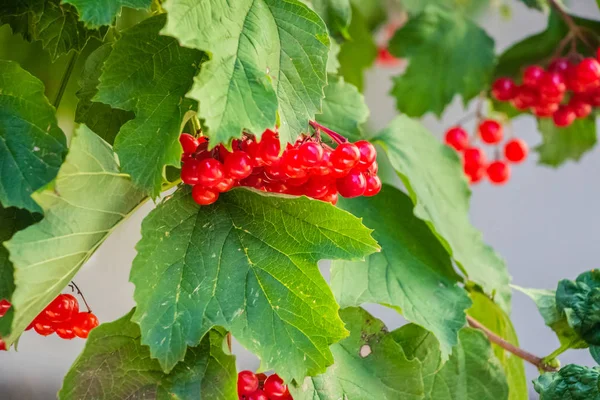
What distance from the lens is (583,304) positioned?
654 millimetres

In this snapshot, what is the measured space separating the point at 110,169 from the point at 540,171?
1507 millimetres

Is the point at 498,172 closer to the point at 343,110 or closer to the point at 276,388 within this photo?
the point at 343,110

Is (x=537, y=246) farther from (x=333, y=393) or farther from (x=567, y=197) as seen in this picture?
(x=333, y=393)

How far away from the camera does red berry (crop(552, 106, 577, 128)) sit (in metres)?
1.01

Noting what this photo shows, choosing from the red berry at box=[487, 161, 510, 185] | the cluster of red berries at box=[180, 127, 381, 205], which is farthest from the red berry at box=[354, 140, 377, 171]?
the red berry at box=[487, 161, 510, 185]

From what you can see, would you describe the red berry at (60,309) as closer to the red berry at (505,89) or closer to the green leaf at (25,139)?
the green leaf at (25,139)

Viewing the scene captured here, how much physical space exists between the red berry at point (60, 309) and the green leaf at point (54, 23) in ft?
0.58

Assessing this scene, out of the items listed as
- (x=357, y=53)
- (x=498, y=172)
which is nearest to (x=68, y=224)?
(x=357, y=53)

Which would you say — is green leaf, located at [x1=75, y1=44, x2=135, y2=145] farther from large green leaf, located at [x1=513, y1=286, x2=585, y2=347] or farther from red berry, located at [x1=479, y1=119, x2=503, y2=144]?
A: red berry, located at [x1=479, y1=119, x2=503, y2=144]

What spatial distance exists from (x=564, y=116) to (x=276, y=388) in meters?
0.70

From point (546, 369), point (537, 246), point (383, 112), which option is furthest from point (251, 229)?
point (537, 246)

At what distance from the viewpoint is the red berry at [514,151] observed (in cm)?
125

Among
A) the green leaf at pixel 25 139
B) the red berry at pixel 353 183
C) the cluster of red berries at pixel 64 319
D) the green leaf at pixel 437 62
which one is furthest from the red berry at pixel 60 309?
the green leaf at pixel 437 62

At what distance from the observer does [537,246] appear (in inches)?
66.6
